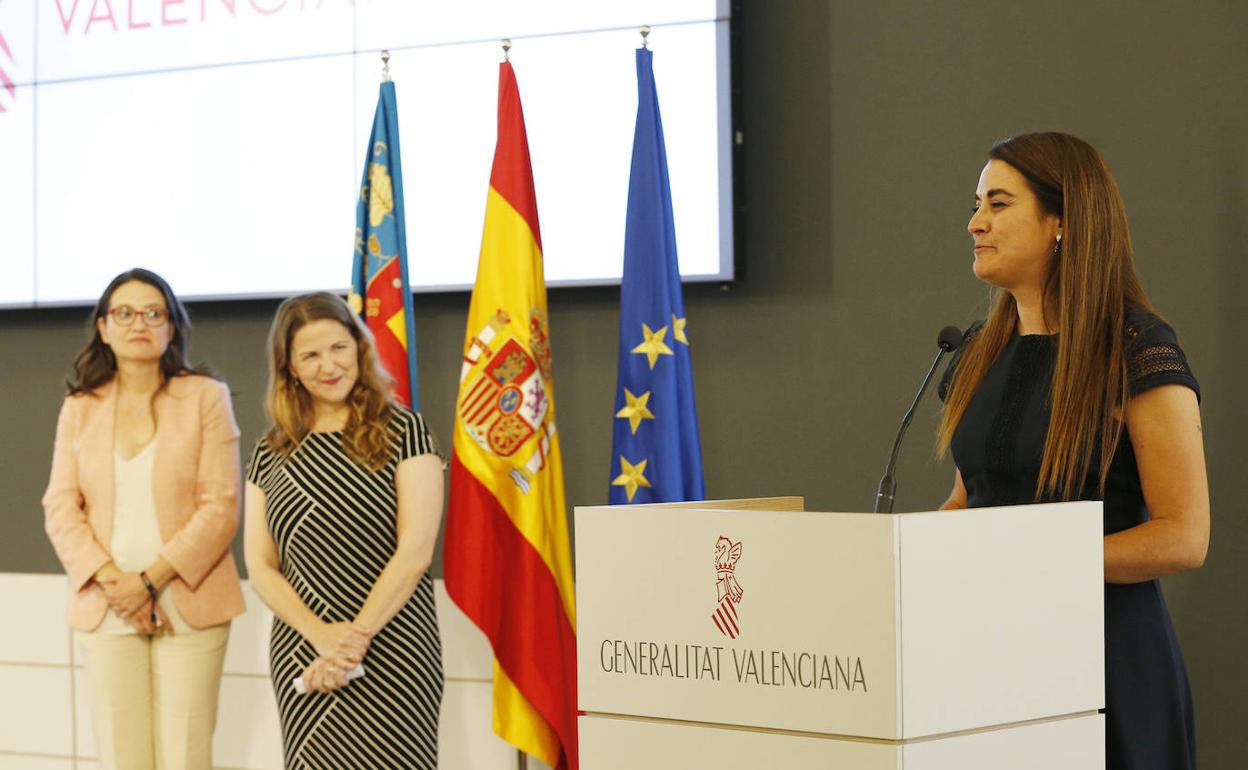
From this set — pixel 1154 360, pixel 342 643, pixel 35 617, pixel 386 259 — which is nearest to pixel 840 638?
pixel 1154 360

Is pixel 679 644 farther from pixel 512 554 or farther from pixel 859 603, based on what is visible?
pixel 512 554

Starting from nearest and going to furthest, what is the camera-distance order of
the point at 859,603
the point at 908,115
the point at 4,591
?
the point at 859,603 → the point at 908,115 → the point at 4,591

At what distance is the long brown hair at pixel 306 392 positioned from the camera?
3.10 metres

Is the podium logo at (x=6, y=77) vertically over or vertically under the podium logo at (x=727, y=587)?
over

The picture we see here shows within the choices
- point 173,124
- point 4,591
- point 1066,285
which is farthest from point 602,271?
point 4,591

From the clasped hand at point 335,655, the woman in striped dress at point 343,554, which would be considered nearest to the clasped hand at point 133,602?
the woman in striped dress at point 343,554

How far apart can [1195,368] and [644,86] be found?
1570mm

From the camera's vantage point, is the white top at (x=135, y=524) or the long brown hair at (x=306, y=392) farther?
the white top at (x=135, y=524)

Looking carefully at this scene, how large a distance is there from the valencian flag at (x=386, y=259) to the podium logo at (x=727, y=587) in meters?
2.17

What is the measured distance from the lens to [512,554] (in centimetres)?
341

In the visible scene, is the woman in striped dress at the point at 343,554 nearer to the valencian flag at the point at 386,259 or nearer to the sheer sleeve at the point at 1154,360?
the valencian flag at the point at 386,259

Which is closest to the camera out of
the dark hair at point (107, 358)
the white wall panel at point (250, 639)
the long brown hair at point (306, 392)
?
the long brown hair at point (306, 392)

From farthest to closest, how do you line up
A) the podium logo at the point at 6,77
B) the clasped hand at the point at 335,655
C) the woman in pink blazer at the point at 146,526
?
the podium logo at the point at 6,77 < the woman in pink blazer at the point at 146,526 < the clasped hand at the point at 335,655

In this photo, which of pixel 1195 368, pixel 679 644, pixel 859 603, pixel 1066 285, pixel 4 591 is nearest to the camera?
pixel 859 603
